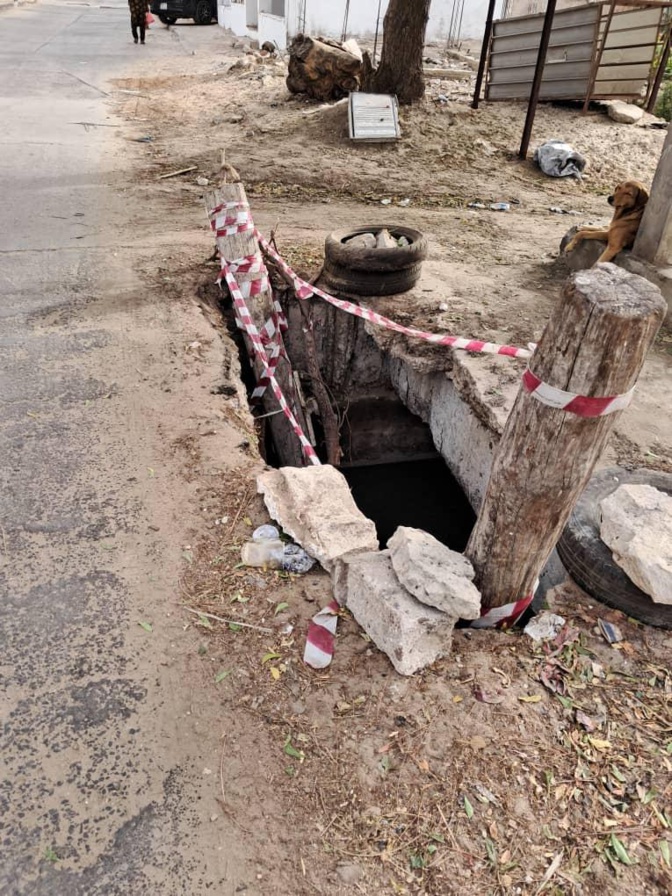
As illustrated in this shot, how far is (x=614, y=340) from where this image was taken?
7.11 ft

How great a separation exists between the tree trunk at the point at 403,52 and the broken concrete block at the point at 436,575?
11310mm

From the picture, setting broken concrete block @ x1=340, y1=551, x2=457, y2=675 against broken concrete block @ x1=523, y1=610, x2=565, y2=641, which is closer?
broken concrete block @ x1=340, y1=551, x2=457, y2=675

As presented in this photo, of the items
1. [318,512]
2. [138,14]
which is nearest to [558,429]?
[318,512]

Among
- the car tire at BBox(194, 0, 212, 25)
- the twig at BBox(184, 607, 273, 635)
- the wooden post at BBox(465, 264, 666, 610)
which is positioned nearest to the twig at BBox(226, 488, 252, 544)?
the twig at BBox(184, 607, 273, 635)

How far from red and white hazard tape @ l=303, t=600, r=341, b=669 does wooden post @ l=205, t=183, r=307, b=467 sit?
3.03 metres

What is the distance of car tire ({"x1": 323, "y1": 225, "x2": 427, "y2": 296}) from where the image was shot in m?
5.95

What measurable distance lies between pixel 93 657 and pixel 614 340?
268 centimetres

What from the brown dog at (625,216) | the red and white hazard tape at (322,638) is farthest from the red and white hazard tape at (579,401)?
the brown dog at (625,216)

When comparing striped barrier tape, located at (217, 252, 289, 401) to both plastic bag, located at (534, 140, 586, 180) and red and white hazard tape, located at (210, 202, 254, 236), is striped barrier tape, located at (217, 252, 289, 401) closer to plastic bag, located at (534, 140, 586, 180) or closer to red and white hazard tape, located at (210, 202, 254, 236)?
red and white hazard tape, located at (210, 202, 254, 236)

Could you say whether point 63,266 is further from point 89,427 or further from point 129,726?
point 129,726

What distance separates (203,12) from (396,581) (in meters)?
33.2

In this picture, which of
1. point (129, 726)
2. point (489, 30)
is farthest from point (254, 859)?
point (489, 30)

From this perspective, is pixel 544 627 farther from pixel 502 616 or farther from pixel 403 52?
pixel 403 52

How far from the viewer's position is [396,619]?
2.80 m
